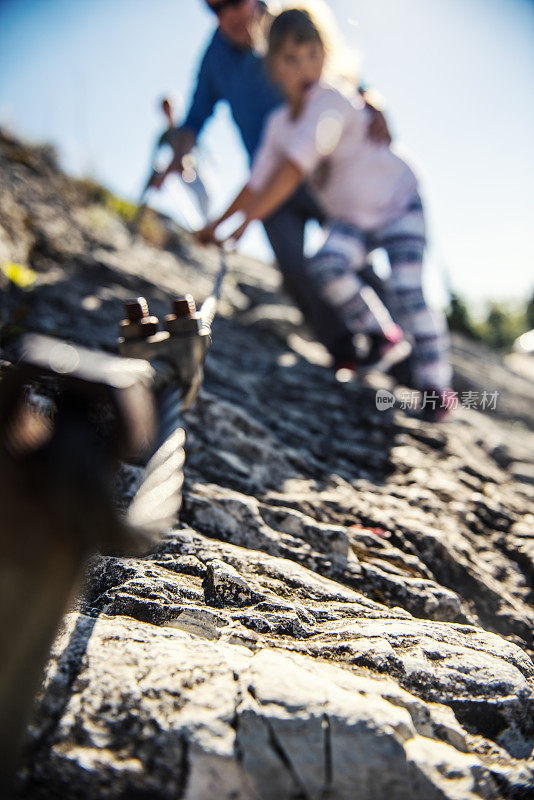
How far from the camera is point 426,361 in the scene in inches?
136

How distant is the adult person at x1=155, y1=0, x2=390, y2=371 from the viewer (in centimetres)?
357

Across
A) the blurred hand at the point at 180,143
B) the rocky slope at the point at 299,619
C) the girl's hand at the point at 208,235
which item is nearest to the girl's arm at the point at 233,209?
the girl's hand at the point at 208,235

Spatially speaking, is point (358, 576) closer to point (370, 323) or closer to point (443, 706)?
point (443, 706)

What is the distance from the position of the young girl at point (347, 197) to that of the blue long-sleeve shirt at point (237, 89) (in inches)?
14.6

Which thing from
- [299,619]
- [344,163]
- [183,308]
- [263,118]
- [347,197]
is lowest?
[299,619]

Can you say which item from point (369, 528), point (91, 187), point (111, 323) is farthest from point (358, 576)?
point (91, 187)

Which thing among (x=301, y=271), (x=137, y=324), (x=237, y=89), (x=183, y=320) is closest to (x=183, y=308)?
(x=183, y=320)

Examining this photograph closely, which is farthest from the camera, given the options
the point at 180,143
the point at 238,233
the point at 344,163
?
the point at 180,143

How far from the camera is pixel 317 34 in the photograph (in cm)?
309

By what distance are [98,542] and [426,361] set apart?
3107 millimetres

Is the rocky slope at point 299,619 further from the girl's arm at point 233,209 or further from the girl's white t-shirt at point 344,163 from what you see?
the girl's white t-shirt at point 344,163

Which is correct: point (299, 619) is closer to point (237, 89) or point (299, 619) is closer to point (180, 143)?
point (237, 89)

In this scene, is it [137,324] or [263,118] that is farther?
[263,118]

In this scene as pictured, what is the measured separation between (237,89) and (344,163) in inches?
49.8
